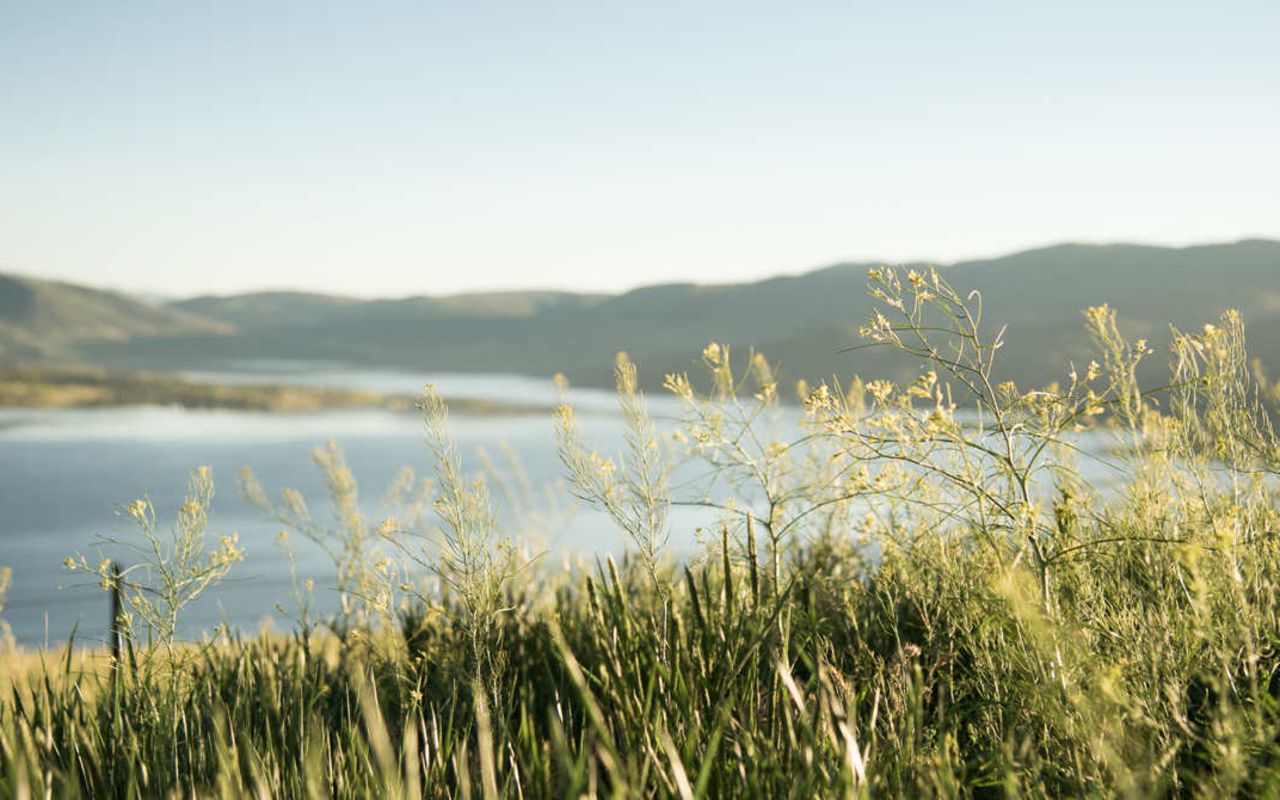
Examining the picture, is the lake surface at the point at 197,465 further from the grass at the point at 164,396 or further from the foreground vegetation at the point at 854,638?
the grass at the point at 164,396

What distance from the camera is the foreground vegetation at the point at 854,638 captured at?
2.43 m

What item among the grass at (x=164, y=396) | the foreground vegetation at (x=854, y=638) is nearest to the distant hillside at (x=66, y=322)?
the grass at (x=164, y=396)

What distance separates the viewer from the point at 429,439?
10.3 feet

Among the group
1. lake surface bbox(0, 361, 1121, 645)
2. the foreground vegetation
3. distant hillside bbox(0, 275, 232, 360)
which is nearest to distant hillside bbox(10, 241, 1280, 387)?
distant hillside bbox(0, 275, 232, 360)

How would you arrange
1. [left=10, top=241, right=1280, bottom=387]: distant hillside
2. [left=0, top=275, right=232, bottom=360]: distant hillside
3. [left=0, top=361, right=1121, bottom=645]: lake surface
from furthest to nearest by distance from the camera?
[left=0, top=275, right=232, bottom=360]: distant hillside
[left=10, top=241, right=1280, bottom=387]: distant hillside
[left=0, top=361, right=1121, bottom=645]: lake surface

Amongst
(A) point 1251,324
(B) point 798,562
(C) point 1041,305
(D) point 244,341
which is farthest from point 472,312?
(B) point 798,562

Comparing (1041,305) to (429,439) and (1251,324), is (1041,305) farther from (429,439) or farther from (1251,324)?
(429,439)

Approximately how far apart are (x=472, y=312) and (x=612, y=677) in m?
189

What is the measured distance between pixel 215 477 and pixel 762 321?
99.4 metres

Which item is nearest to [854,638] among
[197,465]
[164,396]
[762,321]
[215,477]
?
[197,465]

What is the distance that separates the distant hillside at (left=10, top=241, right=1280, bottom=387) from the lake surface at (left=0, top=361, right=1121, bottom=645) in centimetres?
1952

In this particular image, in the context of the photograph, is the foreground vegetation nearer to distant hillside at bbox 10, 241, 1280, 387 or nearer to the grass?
distant hillside at bbox 10, 241, 1280, 387

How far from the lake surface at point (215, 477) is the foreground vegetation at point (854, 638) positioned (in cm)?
32

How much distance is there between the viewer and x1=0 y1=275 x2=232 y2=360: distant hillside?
582 feet
